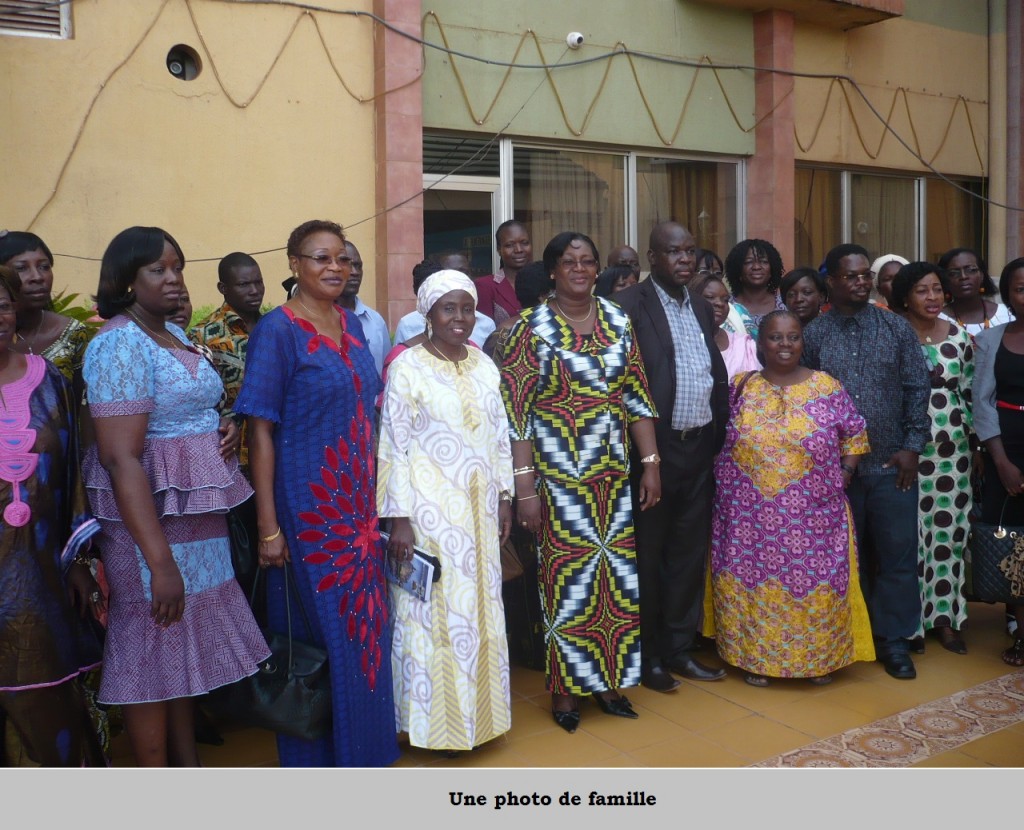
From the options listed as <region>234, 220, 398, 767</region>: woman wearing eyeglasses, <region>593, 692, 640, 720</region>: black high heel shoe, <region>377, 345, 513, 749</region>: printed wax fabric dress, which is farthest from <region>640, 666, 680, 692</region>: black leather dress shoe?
<region>234, 220, 398, 767</region>: woman wearing eyeglasses

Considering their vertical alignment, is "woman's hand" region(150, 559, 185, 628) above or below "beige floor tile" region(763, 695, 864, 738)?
above

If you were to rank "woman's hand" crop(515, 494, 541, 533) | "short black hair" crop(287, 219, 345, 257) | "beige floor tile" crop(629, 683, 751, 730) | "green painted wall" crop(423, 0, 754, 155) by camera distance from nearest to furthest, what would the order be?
Answer: "short black hair" crop(287, 219, 345, 257), "woman's hand" crop(515, 494, 541, 533), "beige floor tile" crop(629, 683, 751, 730), "green painted wall" crop(423, 0, 754, 155)

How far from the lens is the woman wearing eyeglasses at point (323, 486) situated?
3.23 m

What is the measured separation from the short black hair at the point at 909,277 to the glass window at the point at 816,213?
16.2 feet

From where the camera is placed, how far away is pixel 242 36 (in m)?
6.64

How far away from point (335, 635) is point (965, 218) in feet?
34.3

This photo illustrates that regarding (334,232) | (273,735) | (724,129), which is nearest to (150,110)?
(334,232)

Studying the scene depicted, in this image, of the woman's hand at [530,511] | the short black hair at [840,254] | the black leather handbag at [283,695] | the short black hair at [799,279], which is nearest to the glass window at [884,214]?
the short black hair at [799,279]

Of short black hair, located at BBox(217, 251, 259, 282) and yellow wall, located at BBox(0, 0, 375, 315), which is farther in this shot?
yellow wall, located at BBox(0, 0, 375, 315)

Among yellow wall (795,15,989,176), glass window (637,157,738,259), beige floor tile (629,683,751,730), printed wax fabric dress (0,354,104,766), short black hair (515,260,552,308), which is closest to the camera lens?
printed wax fabric dress (0,354,104,766)

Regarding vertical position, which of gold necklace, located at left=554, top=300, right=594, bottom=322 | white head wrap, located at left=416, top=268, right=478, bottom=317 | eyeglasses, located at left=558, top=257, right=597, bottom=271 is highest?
eyeglasses, located at left=558, top=257, right=597, bottom=271

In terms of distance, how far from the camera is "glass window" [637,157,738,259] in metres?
9.02

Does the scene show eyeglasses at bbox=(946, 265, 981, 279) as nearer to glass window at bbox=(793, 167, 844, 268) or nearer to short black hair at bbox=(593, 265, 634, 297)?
short black hair at bbox=(593, 265, 634, 297)

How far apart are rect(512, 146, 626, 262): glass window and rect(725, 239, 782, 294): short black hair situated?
2761 mm
